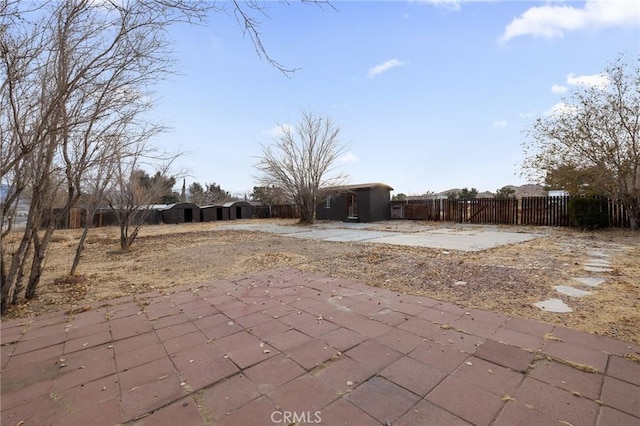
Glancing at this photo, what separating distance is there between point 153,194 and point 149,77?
6979mm

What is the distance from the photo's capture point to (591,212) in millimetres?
10414

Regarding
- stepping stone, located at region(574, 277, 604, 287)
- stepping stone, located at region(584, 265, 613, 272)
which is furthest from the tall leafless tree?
stepping stone, located at region(584, 265, 613, 272)

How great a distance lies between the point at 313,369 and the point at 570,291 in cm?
351

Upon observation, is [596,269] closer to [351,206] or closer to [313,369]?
[313,369]

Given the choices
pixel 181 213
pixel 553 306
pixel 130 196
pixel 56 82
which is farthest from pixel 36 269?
pixel 181 213

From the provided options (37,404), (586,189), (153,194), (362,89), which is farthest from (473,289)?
(586,189)

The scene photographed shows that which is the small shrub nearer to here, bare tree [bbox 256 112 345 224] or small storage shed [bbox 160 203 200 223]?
bare tree [bbox 256 112 345 224]

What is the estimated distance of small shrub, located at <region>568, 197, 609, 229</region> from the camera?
1035 cm

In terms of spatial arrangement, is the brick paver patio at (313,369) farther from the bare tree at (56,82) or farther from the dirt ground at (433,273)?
the bare tree at (56,82)

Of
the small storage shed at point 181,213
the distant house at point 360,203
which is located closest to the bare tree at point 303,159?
the distant house at point 360,203

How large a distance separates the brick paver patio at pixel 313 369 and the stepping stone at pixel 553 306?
56 cm

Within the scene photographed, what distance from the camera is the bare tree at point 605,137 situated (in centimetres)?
913

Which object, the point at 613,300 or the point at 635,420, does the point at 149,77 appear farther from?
the point at 613,300

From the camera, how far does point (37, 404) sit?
1.68 metres
